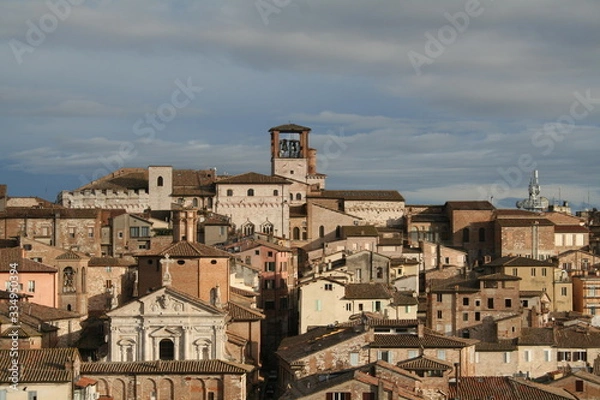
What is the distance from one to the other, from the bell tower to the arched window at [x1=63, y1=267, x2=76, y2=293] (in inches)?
1383

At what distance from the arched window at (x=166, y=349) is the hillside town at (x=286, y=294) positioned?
0.23 ft

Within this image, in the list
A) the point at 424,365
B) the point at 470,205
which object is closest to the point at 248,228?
the point at 470,205

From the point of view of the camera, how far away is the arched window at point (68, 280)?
6675cm

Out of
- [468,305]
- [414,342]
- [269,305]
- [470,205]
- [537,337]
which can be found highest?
[470,205]

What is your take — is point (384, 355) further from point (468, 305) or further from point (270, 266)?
point (270, 266)

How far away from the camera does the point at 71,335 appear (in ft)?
189

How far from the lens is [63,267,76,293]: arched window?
6675 centimetres

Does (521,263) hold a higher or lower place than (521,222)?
lower

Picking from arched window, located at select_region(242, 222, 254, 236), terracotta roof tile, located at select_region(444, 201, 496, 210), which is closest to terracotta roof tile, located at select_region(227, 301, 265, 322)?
arched window, located at select_region(242, 222, 254, 236)

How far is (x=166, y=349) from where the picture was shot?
5172cm

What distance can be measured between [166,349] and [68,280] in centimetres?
1727

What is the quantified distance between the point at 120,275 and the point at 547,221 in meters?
35.8

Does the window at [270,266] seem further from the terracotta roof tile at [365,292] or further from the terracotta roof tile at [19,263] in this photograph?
the terracotta roof tile at [19,263]

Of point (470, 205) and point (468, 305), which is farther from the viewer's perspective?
point (470, 205)
